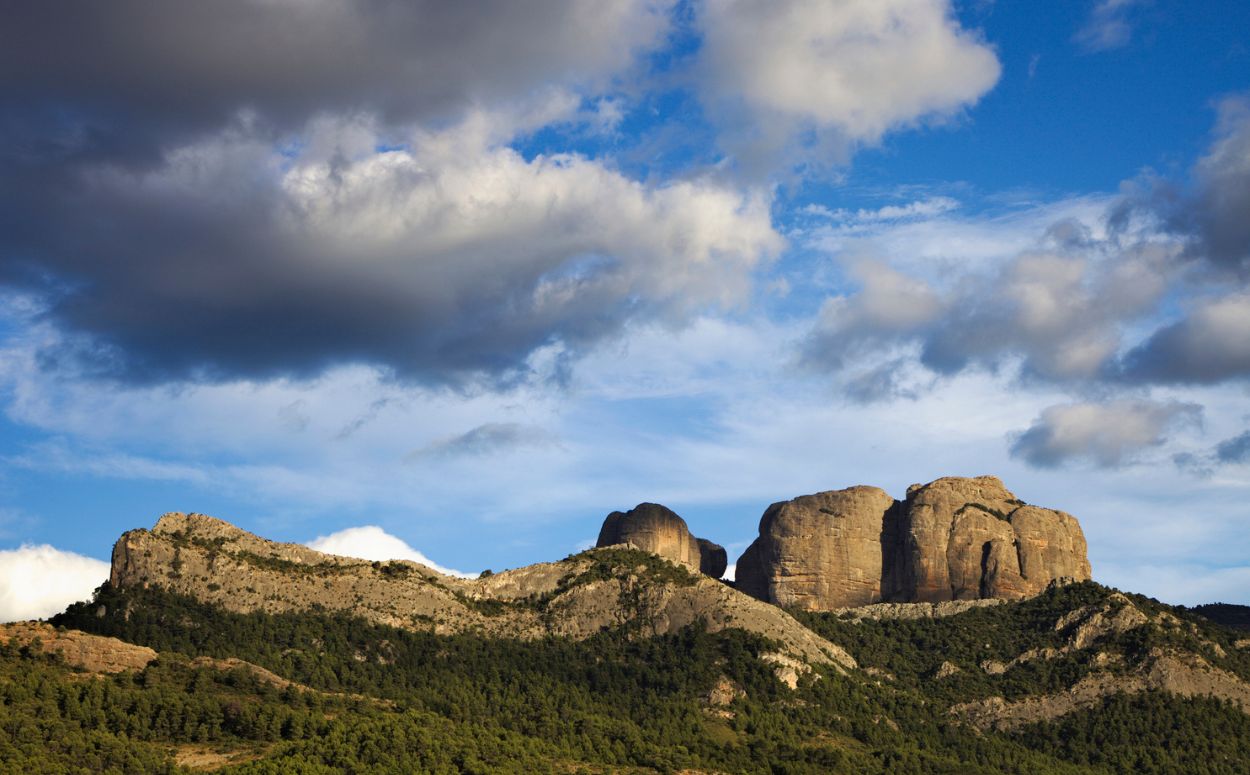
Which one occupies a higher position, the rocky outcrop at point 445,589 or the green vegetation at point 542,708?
the rocky outcrop at point 445,589

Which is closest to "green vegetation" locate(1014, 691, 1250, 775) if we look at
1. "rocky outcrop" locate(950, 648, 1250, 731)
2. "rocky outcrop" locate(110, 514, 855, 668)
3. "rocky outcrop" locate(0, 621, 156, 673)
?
"rocky outcrop" locate(950, 648, 1250, 731)

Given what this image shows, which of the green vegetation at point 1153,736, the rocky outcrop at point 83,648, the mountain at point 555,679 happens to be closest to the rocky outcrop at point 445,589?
the mountain at point 555,679

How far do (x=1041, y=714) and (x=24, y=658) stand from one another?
94.2 m

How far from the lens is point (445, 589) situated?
188625mm

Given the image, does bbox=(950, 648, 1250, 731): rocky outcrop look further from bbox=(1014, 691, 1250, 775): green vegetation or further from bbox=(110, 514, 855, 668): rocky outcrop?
bbox=(110, 514, 855, 668): rocky outcrop

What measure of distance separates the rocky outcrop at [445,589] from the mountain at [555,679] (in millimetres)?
291

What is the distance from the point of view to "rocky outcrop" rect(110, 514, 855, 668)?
563 ft

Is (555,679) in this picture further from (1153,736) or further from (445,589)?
(1153,736)

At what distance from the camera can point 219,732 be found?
136625mm

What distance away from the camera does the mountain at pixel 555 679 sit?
137750 millimetres

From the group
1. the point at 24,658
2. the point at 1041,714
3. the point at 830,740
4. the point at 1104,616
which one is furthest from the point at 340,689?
the point at 1104,616

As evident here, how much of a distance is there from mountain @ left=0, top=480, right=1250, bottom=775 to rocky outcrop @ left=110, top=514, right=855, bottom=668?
29cm

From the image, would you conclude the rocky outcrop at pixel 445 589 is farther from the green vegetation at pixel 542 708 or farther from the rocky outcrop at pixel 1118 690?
the rocky outcrop at pixel 1118 690

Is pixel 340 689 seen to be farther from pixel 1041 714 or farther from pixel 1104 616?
pixel 1104 616
